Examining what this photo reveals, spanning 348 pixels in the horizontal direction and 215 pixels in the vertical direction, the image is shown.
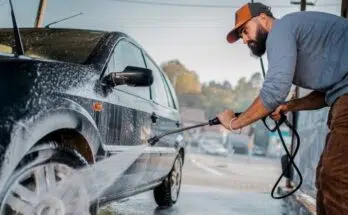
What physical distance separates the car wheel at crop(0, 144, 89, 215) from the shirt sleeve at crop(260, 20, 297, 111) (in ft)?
3.95

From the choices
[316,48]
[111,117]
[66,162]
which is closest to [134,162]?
[111,117]

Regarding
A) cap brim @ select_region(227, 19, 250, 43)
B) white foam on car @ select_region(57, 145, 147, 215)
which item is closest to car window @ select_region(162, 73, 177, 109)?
white foam on car @ select_region(57, 145, 147, 215)

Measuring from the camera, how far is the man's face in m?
2.63

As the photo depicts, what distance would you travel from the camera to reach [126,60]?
12.9ft

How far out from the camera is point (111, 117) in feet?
10.9

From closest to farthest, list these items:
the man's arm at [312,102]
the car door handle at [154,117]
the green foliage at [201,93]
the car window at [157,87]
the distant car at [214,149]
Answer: the man's arm at [312,102], the car door handle at [154,117], the car window at [157,87], the distant car at [214,149], the green foliage at [201,93]

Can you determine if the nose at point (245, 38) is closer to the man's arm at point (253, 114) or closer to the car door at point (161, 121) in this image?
the man's arm at point (253, 114)

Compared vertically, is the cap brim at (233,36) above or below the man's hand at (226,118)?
above

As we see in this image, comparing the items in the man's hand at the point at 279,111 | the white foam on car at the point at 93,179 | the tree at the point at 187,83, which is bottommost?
the tree at the point at 187,83

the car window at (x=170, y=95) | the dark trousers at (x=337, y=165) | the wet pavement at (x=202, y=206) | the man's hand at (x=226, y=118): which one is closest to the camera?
the dark trousers at (x=337, y=165)

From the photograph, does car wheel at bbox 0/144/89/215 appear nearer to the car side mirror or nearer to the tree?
the car side mirror

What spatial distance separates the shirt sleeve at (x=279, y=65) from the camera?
2.41m

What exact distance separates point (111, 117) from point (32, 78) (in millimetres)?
940

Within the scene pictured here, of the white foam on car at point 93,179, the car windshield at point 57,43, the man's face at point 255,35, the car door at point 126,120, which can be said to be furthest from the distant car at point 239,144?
the man's face at point 255,35
